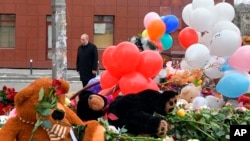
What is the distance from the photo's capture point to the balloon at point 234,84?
5.66m

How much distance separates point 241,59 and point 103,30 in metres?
17.8

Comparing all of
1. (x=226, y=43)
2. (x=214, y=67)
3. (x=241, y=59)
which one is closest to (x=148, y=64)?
(x=241, y=59)

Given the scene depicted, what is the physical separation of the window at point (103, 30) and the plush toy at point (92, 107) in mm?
19063

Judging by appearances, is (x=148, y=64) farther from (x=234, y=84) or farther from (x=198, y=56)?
(x=198, y=56)

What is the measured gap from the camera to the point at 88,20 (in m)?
22.8

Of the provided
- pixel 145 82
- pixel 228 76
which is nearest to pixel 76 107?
pixel 145 82

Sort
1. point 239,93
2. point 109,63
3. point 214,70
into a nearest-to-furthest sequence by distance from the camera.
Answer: point 109,63, point 239,93, point 214,70

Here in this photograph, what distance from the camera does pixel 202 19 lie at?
7.03 metres

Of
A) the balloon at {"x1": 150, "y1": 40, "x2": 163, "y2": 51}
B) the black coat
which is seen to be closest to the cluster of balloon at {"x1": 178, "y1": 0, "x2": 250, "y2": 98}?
the balloon at {"x1": 150, "y1": 40, "x2": 163, "y2": 51}

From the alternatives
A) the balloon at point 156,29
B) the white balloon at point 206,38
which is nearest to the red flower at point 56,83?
the white balloon at point 206,38

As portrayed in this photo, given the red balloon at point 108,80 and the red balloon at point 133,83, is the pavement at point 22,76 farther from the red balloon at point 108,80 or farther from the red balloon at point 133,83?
the red balloon at point 133,83

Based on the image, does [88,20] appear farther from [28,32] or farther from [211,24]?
[211,24]

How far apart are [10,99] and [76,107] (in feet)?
4.15

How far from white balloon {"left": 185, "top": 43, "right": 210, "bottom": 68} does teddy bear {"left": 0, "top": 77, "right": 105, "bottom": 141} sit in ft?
10.9
